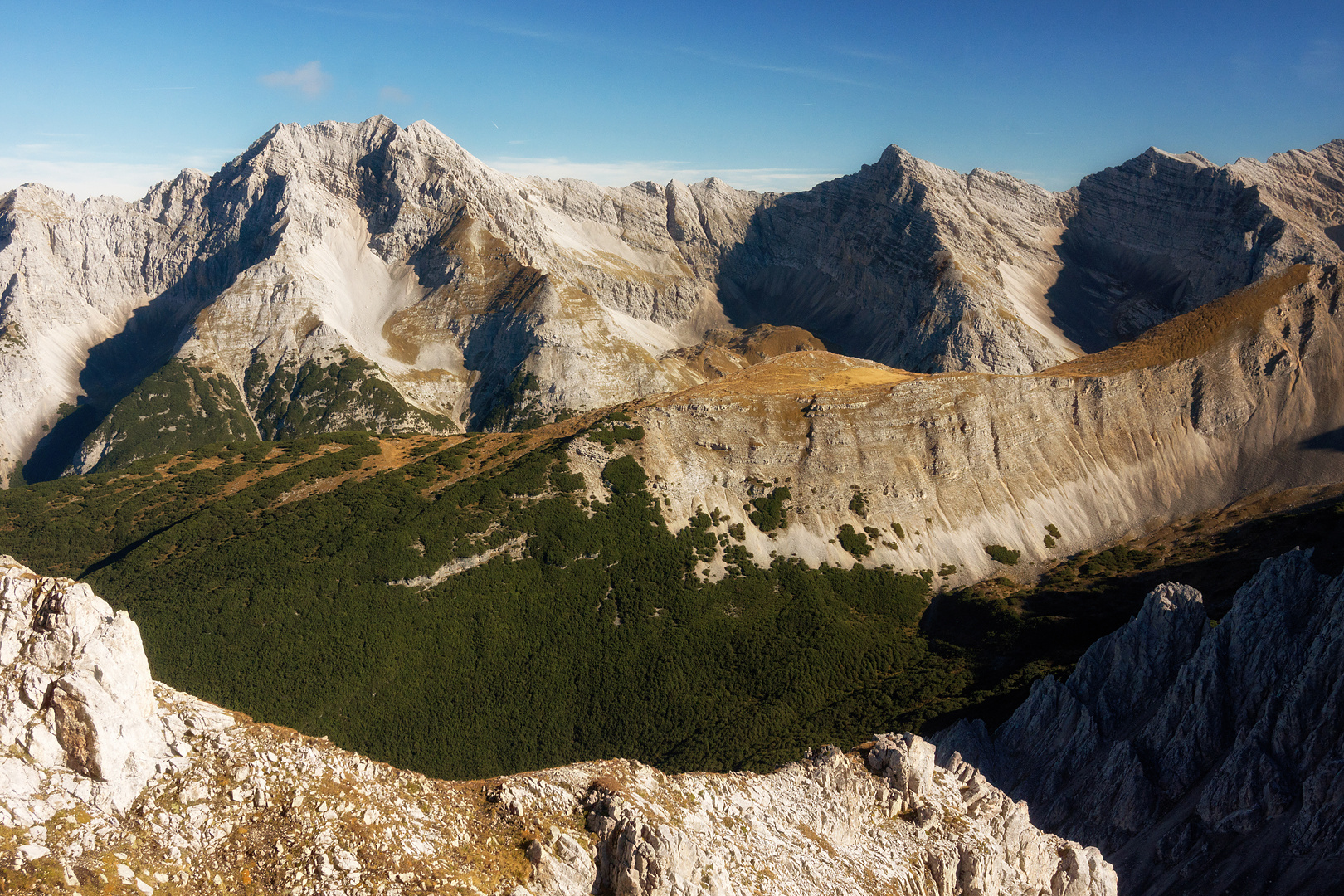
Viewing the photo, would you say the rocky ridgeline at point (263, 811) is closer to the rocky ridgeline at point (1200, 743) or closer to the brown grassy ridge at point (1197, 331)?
the rocky ridgeline at point (1200, 743)

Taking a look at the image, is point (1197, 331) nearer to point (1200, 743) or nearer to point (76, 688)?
point (1200, 743)

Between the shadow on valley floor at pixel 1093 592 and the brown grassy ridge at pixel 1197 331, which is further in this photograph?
the brown grassy ridge at pixel 1197 331

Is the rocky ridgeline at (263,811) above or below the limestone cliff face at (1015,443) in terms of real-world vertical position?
below

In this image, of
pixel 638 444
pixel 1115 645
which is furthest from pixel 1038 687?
pixel 638 444

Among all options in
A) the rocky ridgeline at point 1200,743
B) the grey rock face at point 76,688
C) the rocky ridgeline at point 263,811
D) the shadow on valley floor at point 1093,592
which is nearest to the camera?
the rocky ridgeline at point 263,811

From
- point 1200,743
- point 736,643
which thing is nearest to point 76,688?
point 1200,743

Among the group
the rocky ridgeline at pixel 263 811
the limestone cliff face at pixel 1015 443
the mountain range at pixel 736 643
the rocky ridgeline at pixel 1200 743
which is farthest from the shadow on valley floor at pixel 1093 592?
the rocky ridgeline at pixel 263 811

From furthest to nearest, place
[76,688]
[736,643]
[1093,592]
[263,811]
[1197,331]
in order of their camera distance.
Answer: [1197,331], [1093,592], [736,643], [263,811], [76,688]
